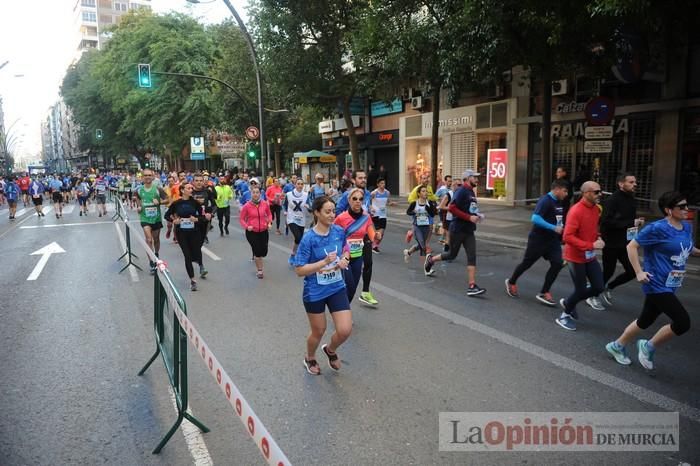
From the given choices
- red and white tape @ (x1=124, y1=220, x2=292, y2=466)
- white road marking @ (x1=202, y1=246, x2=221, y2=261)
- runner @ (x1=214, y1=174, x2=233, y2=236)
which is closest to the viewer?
red and white tape @ (x1=124, y1=220, x2=292, y2=466)

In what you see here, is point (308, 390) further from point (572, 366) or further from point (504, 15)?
point (504, 15)

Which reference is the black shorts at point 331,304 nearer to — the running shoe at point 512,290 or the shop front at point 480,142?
the running shoe at point 512,290

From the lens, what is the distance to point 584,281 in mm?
6008

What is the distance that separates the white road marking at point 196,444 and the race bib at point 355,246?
2977mm

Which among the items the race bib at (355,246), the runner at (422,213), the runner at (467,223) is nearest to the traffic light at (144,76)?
the runner at (422,213)

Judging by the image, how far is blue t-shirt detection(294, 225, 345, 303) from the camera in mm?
4512

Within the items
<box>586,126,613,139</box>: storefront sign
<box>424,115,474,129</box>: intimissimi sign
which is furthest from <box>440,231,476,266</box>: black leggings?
<box>424,115,474,129</box>: intimissimi sign

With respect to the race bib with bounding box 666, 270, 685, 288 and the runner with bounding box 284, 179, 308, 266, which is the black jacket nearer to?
the race bib with bounding box 666, 270, 685, 288

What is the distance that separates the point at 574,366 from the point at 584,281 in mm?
1447

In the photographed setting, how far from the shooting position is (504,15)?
468 inches

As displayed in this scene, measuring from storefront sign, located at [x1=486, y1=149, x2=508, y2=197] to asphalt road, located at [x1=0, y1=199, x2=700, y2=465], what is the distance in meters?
13.9

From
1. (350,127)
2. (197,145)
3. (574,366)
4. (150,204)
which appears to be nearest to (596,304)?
(574,366)

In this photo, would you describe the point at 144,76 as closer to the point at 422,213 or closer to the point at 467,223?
the point at 422,213

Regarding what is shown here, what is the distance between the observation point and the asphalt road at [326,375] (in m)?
3.62
